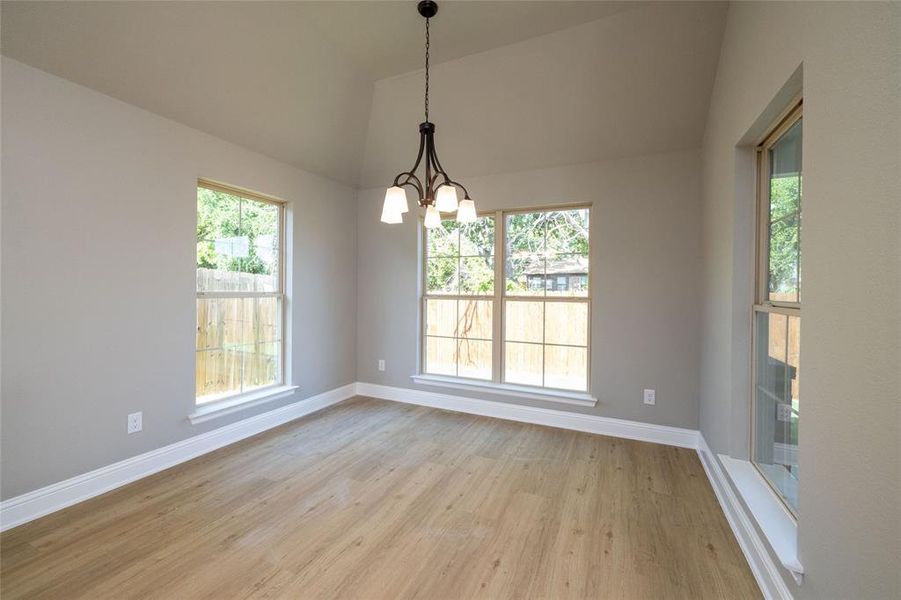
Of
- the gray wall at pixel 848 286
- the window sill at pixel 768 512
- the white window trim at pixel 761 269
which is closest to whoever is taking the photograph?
the gray wall at pixel 848 286

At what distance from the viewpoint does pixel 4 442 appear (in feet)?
6.27

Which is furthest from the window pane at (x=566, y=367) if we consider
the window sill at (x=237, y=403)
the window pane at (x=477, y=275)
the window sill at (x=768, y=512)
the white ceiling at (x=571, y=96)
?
the window sill at (x=237, y=403)

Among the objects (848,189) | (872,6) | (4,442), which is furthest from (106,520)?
(872,6)

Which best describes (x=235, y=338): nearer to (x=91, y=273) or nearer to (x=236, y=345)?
(x=236, y=345)

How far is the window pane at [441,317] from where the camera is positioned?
13.2 ft

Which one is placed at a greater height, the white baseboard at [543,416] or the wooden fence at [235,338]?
the wooden fence at [235,338]

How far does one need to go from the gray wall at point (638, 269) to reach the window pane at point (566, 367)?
12 centimetres

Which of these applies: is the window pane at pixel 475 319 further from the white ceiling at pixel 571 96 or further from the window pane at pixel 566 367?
the white ceiling at pixel 571 96

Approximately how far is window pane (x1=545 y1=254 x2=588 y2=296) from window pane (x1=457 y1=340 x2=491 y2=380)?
90cm

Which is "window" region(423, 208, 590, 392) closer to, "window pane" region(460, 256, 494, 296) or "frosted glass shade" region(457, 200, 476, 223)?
"window pane" region(460, 256, 494, 296)

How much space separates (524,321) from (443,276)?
1.02m

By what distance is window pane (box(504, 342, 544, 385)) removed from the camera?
143 inches

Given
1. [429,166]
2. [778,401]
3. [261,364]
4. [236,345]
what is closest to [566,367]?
[778,401]

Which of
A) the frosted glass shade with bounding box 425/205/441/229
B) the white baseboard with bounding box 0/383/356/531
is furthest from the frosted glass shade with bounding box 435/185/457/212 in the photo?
the white baseboard with bounding box 0/383/356/531
